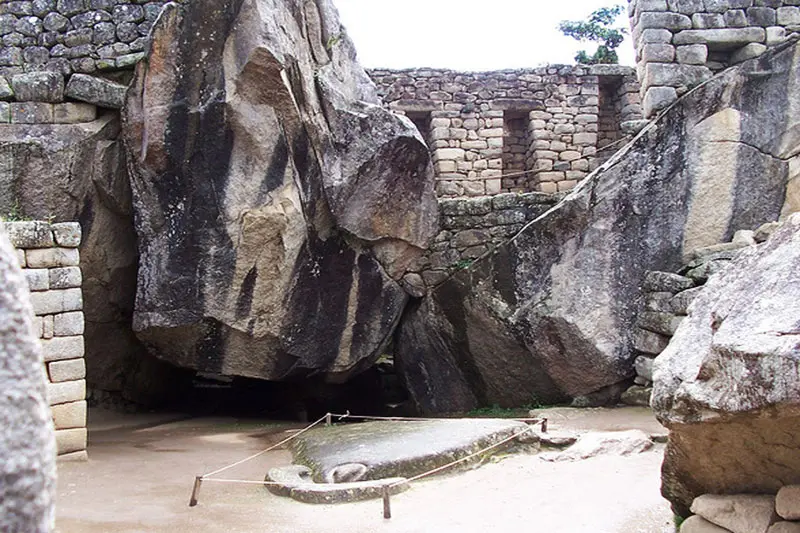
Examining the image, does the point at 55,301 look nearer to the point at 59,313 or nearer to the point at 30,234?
the point at 59,313

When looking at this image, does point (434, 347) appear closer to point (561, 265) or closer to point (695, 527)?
point (561, 265)

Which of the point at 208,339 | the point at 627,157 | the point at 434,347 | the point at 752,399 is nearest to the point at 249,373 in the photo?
the point at 208,339

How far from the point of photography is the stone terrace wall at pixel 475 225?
393 inches

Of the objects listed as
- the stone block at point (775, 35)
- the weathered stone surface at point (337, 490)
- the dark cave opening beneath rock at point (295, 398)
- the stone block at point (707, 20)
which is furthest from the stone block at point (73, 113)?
the stone block at point (775, 35)

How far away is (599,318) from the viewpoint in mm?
8398

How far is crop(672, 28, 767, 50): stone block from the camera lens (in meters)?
8.97

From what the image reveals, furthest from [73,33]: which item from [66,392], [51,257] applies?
[66,392]

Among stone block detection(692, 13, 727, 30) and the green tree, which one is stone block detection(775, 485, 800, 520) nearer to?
stone block detection(692, 13, 727, 30)

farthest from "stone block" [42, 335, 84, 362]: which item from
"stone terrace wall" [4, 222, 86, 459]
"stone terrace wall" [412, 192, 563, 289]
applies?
"stone terrace wall" [412, 192, 563, 289]

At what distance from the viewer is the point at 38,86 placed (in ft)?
28.6

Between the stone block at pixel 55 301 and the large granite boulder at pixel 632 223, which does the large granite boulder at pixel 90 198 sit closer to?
the stone block at pixel 55 301

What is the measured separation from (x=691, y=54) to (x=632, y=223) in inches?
89.6

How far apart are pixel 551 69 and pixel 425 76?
2.15 meters

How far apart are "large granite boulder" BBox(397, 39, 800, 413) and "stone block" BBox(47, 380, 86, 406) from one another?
4725mm
